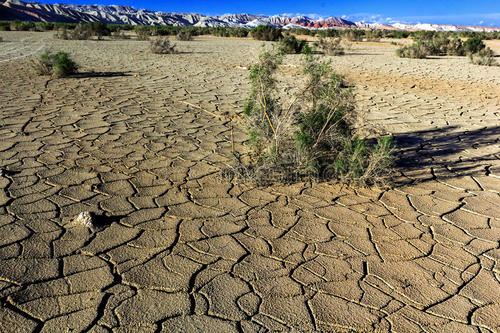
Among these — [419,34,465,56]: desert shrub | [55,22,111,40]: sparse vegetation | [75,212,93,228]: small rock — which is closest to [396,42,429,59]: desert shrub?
[419,34,465,56]: desert shrub

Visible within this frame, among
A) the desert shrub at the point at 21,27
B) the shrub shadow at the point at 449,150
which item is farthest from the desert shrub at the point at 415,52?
the desert shrub at the point at 21,27

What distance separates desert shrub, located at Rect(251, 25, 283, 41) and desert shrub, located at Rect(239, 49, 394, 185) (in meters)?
20.8

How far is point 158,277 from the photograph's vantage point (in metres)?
2.62

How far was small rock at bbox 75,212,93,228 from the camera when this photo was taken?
10.3 ft

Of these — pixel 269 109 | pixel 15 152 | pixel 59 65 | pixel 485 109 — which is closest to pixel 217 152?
pixel 269 109

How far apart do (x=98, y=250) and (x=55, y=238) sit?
0.37 metres

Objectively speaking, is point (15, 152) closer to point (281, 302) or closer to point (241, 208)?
point (241, 208)

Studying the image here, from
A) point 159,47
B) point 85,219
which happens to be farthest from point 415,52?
point 85,219

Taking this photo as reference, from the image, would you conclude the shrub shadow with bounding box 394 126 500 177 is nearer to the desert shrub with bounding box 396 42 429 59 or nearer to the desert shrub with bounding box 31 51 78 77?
the desert shrub with bounding box 31 51 78 77

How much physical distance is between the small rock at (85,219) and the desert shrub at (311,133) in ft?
5.51

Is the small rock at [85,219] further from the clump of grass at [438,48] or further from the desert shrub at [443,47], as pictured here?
the desert shrub at [443,47]

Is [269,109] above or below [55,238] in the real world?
above

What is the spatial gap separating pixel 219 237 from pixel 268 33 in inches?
977

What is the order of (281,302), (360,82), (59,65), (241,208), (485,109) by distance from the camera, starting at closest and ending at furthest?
(281,302) → (241,208) → (485,109) → (59,65) → (360,82)
